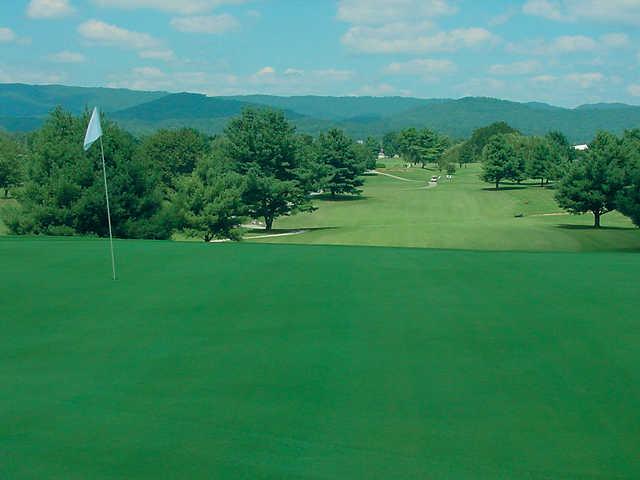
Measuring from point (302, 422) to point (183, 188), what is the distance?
45.1 metres

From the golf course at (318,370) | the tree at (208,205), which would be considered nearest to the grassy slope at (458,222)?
the tree at (208,205)

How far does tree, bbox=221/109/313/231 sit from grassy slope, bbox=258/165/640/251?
10.7 ft

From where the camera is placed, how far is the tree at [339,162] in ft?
299

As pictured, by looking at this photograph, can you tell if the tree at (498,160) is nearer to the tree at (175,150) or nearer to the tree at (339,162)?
the tree at (339,162)

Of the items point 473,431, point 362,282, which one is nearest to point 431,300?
point 362,282

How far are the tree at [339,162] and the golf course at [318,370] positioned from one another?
253 ft

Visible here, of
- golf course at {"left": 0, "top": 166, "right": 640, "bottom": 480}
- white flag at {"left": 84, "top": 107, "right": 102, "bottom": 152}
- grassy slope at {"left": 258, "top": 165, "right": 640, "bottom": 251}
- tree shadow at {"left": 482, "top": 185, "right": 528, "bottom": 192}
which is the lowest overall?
tree shadow at {"left": 482, "top": 185, "right": 528, "bottom": 192}

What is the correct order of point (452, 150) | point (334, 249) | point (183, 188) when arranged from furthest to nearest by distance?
point (452, 150), point (183, 188), point (334, 249)

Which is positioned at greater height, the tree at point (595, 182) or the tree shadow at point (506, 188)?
the tree at point (595, 182)

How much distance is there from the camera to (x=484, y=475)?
4.86 m

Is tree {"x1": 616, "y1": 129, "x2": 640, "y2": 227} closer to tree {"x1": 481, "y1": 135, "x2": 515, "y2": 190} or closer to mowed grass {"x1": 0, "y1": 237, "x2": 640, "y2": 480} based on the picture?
mowed grass {"x1": 0, "y1": 237, "x2": 640, "y2": 480}

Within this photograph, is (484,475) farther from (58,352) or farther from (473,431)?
(58,352)

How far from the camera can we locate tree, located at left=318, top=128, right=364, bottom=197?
9112cm

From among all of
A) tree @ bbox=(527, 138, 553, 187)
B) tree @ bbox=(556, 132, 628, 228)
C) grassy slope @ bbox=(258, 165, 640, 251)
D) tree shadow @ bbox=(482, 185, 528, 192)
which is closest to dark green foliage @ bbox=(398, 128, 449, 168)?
grassy slope @ bbox=(258, 165, 640, 251)
